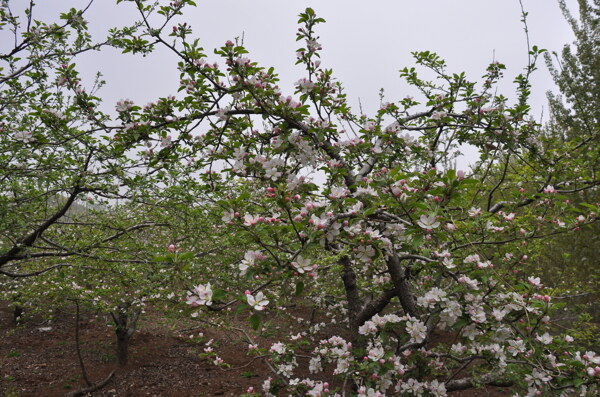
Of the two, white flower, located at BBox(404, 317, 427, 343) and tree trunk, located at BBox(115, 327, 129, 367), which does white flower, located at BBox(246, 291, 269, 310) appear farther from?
tree trunk, located at BBox(115, 327, 129, 367)

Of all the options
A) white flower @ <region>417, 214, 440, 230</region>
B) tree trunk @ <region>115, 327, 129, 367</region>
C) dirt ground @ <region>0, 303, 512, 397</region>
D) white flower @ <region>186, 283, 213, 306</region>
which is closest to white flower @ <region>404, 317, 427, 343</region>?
white flower @ <region>417, 214, 440, 230</region>

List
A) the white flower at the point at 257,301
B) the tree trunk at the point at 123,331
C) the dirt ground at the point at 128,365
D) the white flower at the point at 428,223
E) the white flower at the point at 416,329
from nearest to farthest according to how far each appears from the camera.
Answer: the white flower at the point at 257,301
the white flower at the point at 428,223
the white flower at the point at 416,329
the dirt ground at the point at 128,365
the tree trunk at the point at 123,331

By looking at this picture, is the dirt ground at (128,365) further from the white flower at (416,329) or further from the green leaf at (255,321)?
the green leaf at (255,321)

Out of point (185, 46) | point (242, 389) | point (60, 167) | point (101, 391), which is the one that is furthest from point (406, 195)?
point (101, 391)

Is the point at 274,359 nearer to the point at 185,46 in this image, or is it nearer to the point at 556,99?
the point at 185,46

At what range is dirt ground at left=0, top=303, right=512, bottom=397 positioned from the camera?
22.4 feet

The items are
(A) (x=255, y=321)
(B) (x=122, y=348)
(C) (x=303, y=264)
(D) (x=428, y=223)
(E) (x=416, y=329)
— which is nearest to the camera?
(A) (x=255, y=321)

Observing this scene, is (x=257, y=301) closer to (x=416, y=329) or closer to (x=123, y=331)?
(x=416, y=329)

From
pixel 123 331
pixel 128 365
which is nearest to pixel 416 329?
pixel 123 331

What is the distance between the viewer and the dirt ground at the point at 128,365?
268 inches

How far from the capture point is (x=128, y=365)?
25.5ft

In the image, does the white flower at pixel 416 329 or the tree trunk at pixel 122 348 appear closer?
the white flower at pixel 416 329

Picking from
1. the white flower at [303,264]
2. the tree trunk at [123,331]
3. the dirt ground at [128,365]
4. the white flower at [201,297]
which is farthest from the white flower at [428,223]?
the tree trunk at [123,331]

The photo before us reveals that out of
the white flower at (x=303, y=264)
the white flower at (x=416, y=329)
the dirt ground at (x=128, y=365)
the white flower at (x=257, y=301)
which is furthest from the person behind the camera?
the dirt ground at (x=128, y=365)
